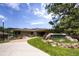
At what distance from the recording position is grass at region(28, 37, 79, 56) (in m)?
2.32

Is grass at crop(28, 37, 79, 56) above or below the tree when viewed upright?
below

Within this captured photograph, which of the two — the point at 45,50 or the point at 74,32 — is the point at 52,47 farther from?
the point at 74,32

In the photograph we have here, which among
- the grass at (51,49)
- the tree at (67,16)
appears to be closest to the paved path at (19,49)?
Result: the grass at (51,49)

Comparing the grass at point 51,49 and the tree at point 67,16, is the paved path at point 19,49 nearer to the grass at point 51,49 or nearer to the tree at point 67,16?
the grass at point 51,49

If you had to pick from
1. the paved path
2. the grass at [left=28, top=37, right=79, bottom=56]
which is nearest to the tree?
the grass at [left=28, top=37, right=79, bottom=56]

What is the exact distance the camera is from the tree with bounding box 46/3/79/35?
7.79 ft

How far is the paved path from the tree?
356mm

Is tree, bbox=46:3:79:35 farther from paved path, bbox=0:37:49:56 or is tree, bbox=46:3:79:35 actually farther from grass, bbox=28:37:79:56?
paved path, bbox=0:37:49:56

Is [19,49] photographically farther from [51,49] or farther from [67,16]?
[67,16]

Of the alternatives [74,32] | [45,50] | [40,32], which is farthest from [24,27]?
[74,32]

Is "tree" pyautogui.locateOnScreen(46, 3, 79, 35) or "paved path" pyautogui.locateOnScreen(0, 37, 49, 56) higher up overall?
"tree" pyautogui.locateOnScreen(46, 3, 79, 35)

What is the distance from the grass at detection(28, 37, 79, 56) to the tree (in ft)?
0.68

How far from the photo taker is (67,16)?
242cm

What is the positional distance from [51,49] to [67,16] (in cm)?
42
